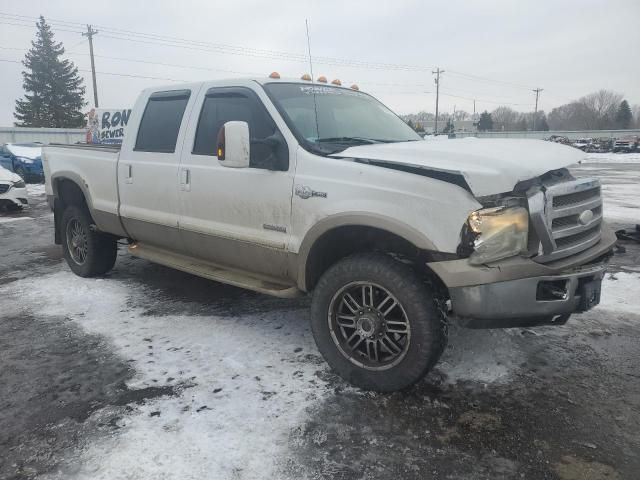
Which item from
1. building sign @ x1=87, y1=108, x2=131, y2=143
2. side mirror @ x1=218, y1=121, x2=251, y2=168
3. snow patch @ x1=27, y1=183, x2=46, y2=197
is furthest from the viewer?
building sign @ x1=87, y1=108, x2=131, y2=143

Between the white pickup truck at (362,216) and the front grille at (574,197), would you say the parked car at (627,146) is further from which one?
the front grille at (574,197)

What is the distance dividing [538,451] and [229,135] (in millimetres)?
2593

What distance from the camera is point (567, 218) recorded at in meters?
2.90

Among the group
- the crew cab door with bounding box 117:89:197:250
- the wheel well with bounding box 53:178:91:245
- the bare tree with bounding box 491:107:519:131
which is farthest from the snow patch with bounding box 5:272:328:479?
the bare tree with bounding box 491:107:519:131

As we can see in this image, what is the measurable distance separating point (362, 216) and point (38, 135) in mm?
41240

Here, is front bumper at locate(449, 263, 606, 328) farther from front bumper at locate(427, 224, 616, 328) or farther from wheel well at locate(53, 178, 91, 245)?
wheel well at locate(53, 178, 91, 245)

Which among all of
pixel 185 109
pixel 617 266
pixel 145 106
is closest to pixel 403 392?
pixel 185 109

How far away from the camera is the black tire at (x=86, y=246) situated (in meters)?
5.52

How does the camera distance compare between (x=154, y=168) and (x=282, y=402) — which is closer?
(x=282, y=402)

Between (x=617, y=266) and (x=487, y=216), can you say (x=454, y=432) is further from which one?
(x=617, y=266)

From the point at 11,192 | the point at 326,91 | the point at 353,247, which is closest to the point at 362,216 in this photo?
the point at 353,247

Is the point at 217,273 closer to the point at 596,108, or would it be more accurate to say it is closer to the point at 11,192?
the point at 11,192

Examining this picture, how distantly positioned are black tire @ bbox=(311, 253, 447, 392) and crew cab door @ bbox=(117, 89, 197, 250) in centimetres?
179

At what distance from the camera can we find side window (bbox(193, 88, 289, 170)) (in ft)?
11.3
